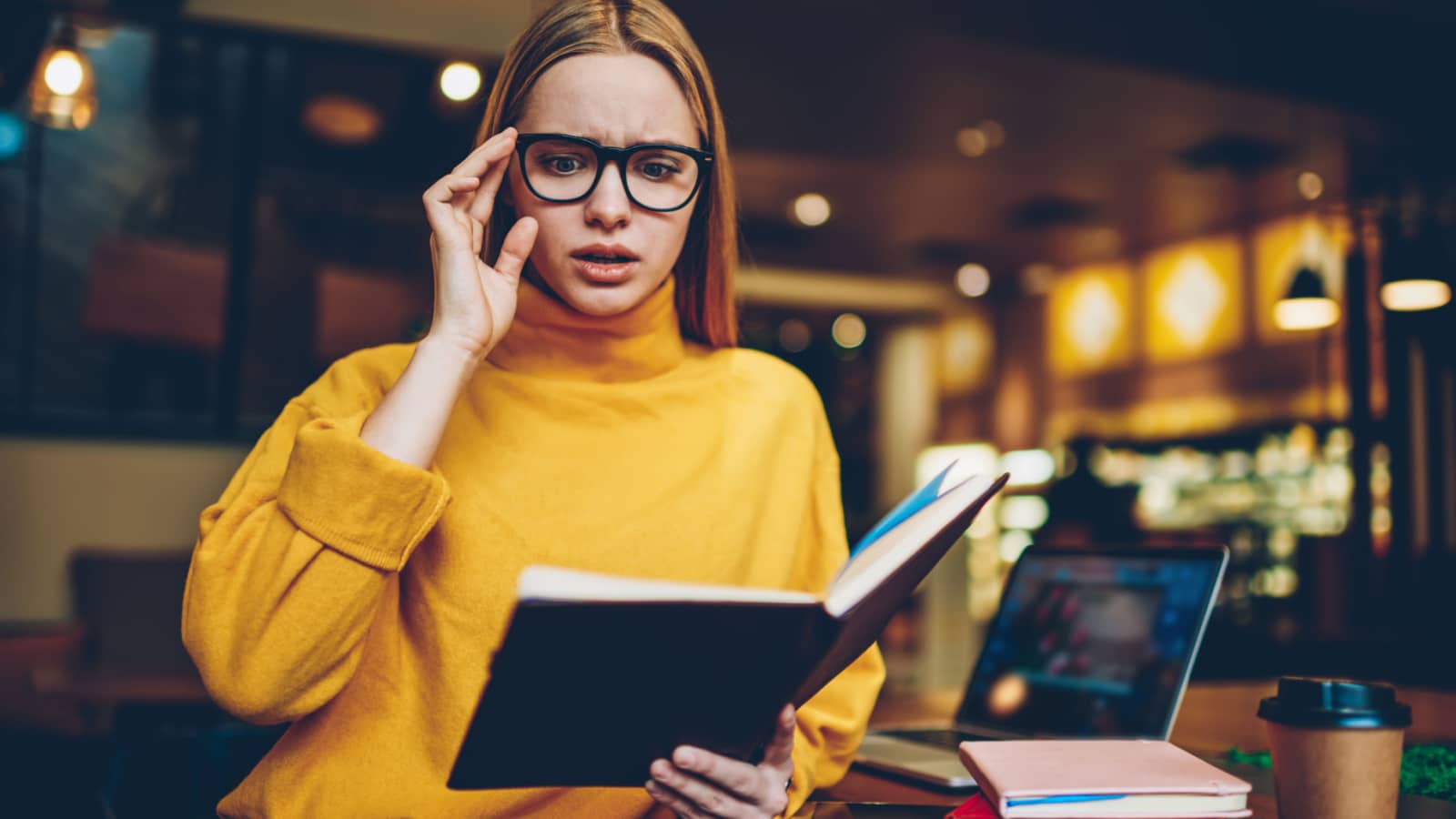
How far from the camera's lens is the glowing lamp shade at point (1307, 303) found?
541cm

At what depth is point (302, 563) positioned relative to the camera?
2.80ft

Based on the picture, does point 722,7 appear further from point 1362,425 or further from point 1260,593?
point 1260,593

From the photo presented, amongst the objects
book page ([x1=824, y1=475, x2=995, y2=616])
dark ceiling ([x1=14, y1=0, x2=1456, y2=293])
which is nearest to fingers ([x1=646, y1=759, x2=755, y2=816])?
book page ([x1=824, y1=475, x2=995, y2=616])

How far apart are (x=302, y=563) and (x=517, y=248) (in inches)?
12.0

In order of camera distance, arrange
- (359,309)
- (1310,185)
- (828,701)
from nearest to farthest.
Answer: (828,701) → (359,309) → (1310,185)

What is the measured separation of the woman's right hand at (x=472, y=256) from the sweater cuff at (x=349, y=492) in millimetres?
107

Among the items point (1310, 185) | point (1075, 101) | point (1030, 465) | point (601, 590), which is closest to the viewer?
point (601, 590)

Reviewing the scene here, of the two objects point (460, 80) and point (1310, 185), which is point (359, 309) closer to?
point (460, 80)

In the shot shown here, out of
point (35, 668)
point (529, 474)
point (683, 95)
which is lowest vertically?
point (35, 668)

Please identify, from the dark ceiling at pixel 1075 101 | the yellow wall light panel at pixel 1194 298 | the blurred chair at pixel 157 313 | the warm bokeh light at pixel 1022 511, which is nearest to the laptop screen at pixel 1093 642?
the dark ceiling at pixel 1075 101

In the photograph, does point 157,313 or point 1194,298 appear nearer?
point 157,313

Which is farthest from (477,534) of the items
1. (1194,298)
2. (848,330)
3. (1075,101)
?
(848,330)

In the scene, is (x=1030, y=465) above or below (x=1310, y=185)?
below

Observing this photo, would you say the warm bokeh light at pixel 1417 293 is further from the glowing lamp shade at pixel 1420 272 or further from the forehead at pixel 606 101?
the forehead at pixel 606 101
